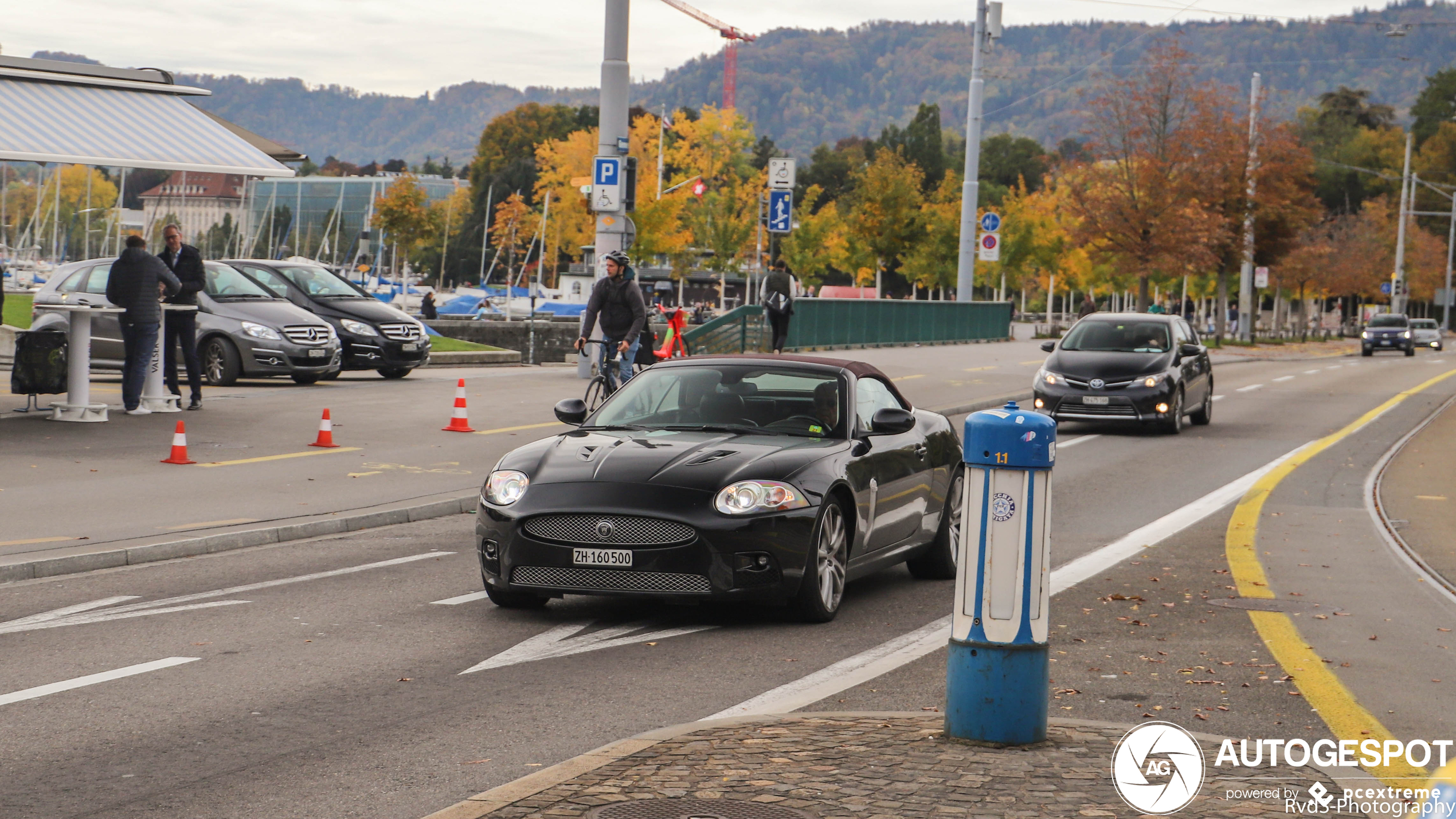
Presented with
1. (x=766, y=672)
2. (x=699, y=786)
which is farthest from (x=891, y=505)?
(x=699, y=786)

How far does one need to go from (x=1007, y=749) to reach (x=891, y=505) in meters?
3.95

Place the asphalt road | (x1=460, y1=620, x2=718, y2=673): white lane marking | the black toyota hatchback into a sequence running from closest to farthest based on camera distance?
the asphalt road, (x1=460, y1=620, x2=718, y2=673): white lane marking, the black toyota hatchback

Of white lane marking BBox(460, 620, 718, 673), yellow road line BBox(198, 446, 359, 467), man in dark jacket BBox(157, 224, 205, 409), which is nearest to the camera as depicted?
white lane marking BBox(460, 620, 718, 673)

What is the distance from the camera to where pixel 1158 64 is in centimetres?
5297

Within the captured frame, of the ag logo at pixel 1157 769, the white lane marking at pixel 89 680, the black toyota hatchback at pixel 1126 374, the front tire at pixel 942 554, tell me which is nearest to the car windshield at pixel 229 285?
the black toyota hatchback at pixel 1126 374

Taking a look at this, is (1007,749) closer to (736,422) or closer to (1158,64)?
(736,422)

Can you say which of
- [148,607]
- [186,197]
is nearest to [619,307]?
[186,197]

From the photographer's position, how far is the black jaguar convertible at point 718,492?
7961mm

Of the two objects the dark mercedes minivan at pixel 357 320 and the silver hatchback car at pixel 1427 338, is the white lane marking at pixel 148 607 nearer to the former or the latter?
the dark mercedes minivan at pixel 357 320

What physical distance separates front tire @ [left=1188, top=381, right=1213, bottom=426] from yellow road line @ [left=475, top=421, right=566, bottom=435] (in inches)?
373

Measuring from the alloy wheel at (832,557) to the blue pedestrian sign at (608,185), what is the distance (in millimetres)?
15550

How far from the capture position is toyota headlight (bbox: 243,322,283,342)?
74.9 feet

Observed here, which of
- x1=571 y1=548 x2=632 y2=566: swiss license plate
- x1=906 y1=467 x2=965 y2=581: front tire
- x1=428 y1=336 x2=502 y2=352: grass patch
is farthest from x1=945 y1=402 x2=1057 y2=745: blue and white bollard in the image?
x1=428 y1=336 x2=502 y2=352: grass patch

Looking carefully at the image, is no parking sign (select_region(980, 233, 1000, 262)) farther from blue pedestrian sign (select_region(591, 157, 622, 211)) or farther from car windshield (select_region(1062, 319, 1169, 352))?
blue pedestrian sign (select_region(591, 157, 622, 211))
